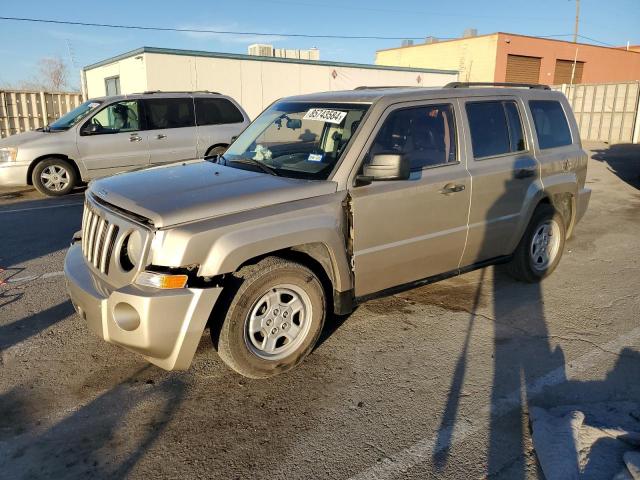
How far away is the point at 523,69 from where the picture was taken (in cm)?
3666

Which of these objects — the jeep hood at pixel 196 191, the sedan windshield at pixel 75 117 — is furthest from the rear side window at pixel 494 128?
the sedan windshield at pixel 75 117

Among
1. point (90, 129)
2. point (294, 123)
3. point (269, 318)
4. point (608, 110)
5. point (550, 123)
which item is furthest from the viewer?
point (608, 110)

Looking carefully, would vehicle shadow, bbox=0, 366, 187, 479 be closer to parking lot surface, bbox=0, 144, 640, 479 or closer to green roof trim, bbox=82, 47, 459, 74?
parking lot surface, bbox=0, 144, 640, 479

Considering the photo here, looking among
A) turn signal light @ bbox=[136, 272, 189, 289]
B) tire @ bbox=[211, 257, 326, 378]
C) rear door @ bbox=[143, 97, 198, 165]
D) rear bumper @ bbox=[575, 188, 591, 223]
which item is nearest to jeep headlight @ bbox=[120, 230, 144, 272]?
turn signal light @ bbox=[136, 272, 189, 289]

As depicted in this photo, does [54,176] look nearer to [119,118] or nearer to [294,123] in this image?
[119,118]

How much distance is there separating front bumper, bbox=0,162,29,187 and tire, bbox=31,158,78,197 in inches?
6.5

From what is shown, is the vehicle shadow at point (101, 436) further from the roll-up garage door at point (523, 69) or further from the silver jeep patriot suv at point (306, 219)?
the roll-up garage door at point (523, 69)

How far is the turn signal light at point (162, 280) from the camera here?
3047 millimetres

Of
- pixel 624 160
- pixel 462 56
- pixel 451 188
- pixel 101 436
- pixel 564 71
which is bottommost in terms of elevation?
pixel 101 436

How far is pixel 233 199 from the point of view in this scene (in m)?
3.33

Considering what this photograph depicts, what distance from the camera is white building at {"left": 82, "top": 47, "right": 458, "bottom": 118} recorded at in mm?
17656

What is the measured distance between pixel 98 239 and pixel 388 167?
2004 millimetres

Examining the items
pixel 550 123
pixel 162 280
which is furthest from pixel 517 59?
pixel 162 280

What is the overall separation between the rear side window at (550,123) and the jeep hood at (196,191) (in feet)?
8.67
